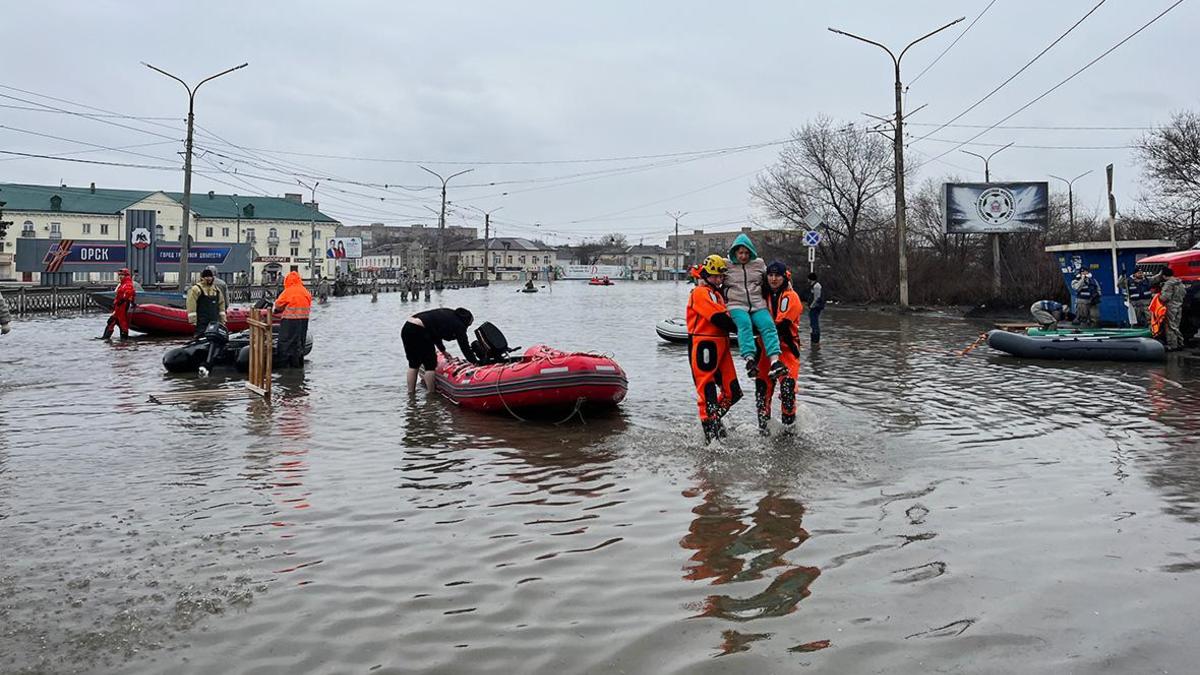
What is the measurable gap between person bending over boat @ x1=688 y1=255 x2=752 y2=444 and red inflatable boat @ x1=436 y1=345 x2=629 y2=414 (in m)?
1.75

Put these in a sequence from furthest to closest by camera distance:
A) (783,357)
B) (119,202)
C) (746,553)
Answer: (119,202) → (783,357) → (746,553)

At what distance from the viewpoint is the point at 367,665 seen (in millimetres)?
3785

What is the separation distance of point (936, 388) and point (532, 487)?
7.54 metres

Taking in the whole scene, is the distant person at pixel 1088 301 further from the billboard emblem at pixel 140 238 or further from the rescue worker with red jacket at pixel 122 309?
the billboard emblem at pixel 140 238

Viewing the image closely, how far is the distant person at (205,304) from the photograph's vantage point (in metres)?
16.4

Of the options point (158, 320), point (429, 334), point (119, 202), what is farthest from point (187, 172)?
point (119, 202)

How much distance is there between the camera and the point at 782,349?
895 centimetres

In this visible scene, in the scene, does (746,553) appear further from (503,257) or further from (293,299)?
(503,257)

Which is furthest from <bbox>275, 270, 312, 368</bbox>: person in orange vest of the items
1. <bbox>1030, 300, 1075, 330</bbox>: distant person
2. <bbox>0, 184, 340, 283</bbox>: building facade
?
<bbox>0, 184, 340, 283</bbox>: building facade

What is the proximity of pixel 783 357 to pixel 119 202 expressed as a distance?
10026 cm

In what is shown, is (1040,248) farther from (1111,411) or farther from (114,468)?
(114,468)

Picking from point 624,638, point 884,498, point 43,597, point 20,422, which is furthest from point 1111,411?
point 20,422

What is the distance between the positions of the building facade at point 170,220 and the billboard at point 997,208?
2163 inches

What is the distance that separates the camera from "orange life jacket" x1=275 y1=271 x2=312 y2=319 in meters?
14.9
